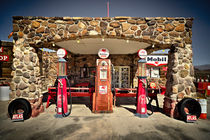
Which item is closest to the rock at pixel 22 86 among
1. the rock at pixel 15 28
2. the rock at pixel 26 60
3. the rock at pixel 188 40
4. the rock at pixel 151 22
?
the rock at pixel 26 60

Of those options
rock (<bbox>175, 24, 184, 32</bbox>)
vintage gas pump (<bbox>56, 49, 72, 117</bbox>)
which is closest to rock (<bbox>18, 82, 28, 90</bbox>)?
vintage gas pump (<bbox>56, 49, 72, 117</bbox>)

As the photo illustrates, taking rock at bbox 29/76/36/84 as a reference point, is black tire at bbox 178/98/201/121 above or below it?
below

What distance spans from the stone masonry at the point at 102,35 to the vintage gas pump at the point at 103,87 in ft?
3.27

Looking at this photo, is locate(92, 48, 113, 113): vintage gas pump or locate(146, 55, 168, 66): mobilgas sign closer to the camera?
locate(92, 48, 113, 113): vintage gas pump

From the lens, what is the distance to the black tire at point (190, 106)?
324 cm

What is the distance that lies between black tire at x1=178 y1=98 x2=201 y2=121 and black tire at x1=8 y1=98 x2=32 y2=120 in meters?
5.19

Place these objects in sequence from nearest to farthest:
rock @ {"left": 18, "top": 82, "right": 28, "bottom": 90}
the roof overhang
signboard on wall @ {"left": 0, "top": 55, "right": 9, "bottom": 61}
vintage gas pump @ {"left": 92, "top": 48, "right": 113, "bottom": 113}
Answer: rock @ {"left": 18, "top": 82, "right": 28, "bottom": 90} → vintage gas pump @ {"left": 92, "top": 48, "right": 113, "bottom": 113} → the roof overhang → signboard on wall @ {"left": 0, "top": 55, "right": 9, "bottom": 61}

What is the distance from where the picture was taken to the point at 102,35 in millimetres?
3438

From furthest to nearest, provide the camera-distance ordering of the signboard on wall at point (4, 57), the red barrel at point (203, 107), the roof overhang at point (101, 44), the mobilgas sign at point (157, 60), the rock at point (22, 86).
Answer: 1. the mobilgas sign at point (157, 60)
2. the signboard on wall at point (4, 57)
3. the roof overhang at point (101, 44)
4. the rock at point (22, 86)
5. the red barrel at point (203, 107)

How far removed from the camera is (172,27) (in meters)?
3.45

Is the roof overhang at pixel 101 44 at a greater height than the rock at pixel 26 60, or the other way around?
the roof overhang at pixel 101 44

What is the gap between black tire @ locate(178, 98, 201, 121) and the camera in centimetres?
324

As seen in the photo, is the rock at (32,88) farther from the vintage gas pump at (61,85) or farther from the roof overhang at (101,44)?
the roof overhang at (101,44)

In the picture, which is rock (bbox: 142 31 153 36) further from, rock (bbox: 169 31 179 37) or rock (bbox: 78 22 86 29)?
rock (bbox: 78 22 86 29)
